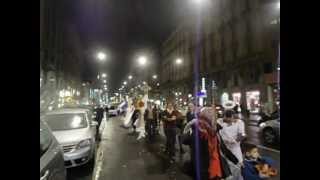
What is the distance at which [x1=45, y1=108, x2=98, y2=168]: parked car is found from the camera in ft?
26.9

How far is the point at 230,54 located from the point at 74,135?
35.3m

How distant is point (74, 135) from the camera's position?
8.68 metres

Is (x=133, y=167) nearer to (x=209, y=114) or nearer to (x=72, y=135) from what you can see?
(x=72, y=135)

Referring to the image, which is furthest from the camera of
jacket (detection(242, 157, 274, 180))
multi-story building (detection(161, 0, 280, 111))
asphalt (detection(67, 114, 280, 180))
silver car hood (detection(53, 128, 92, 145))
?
multi-story building (detection(161, 0, 280, 111))

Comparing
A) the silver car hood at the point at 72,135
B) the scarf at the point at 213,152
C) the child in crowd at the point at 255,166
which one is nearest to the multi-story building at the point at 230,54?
the silver car hood at the point at 72,135

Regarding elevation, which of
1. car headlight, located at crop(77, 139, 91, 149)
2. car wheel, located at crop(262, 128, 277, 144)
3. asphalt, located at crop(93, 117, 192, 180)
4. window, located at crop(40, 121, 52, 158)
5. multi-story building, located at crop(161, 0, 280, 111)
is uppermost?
multi-story building, located at crop(161, 0, 280, 111)

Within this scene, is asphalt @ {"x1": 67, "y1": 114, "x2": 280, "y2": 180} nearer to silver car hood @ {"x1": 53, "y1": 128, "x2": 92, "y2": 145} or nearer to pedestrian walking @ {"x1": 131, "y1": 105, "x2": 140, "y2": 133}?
silver car hood @ {"x1": 53, "y1": 128, "x2": 92, "y2": 145}

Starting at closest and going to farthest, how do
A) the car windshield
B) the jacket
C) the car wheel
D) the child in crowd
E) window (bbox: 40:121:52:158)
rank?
window (bbox: 40:121:52:158) < the child in crowd < the jacket < the car windshield < the car wheel

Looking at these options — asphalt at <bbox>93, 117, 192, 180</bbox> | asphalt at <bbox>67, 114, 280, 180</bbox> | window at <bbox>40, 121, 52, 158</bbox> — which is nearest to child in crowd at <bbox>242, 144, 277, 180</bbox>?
asphalt at <bbox>67, 114, 280, 180</bbox>

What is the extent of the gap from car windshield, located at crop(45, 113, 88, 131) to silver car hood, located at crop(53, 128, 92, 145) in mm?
419

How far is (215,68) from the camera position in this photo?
45906 millimetres
